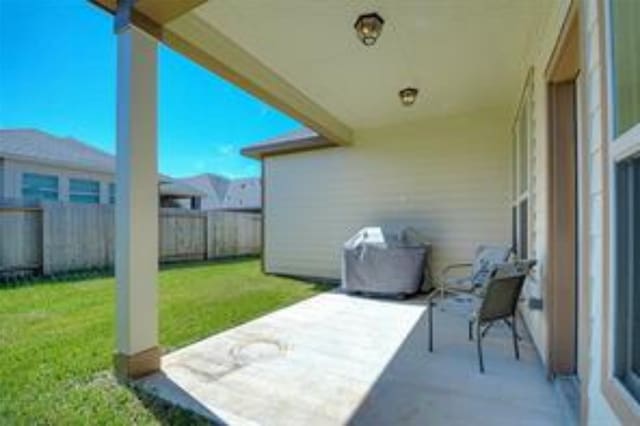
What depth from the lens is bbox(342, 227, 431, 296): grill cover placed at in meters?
5.81

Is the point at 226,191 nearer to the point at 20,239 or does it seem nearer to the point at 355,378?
the point at 20,239

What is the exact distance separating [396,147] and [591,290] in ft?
18.4

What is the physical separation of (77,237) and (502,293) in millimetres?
8595

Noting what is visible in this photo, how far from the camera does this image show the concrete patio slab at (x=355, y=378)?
230cm

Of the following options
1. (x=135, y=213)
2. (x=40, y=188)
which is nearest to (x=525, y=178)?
(x=135, y=213)

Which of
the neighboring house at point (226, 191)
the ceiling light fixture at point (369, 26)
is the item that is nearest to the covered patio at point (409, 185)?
the ceiling light fixture at point (369, 26)

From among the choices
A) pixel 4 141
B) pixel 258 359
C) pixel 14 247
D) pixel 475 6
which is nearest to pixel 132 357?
pixel 258 359

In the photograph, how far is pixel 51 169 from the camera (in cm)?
1089

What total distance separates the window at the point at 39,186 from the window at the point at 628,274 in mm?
12474

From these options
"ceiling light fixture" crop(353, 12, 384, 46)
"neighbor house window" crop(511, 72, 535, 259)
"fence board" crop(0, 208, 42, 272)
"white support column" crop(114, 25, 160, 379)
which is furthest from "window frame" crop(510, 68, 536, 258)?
"fence board" crop(0, 208, 42, 272)

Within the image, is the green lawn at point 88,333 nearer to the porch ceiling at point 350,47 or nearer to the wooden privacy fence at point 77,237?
the wooden privacy fence at point 77,237

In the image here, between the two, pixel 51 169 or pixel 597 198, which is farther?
pixel 51 169

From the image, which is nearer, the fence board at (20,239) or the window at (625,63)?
the window at (625,63)

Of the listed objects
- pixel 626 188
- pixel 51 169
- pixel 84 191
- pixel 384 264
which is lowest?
pixel 384 264
